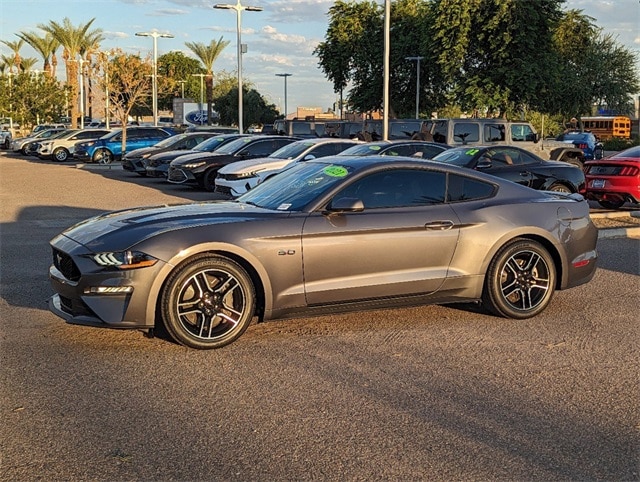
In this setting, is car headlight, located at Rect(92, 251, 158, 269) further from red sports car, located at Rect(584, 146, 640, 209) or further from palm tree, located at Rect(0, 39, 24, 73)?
palm tree, located at Rect(0, 39, 24, 73)

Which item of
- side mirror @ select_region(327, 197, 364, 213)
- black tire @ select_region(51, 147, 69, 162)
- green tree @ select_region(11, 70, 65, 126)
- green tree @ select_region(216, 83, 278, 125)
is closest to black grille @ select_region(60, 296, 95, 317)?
side mirror @ select_region(327, 197, 364, 213)

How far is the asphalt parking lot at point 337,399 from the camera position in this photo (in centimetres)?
402

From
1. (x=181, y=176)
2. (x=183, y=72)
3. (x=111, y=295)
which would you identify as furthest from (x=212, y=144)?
(x=183, y=72)

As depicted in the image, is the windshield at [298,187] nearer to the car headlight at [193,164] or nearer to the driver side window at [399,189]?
the driver side window at [399,189]

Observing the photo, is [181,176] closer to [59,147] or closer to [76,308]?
[76,308]

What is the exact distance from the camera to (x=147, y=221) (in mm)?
6215

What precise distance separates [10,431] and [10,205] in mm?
13689

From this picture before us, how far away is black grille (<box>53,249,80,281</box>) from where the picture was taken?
5.95 m

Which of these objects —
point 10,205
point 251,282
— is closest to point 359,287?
point 251,282

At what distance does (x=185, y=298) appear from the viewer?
596 centimetres

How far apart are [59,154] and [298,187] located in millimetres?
33084

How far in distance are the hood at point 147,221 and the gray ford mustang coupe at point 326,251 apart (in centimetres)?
2

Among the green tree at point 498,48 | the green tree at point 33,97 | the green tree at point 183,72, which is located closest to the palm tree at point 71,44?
the green tree at point 33,97

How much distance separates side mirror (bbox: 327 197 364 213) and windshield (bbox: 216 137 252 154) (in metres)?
14.8
